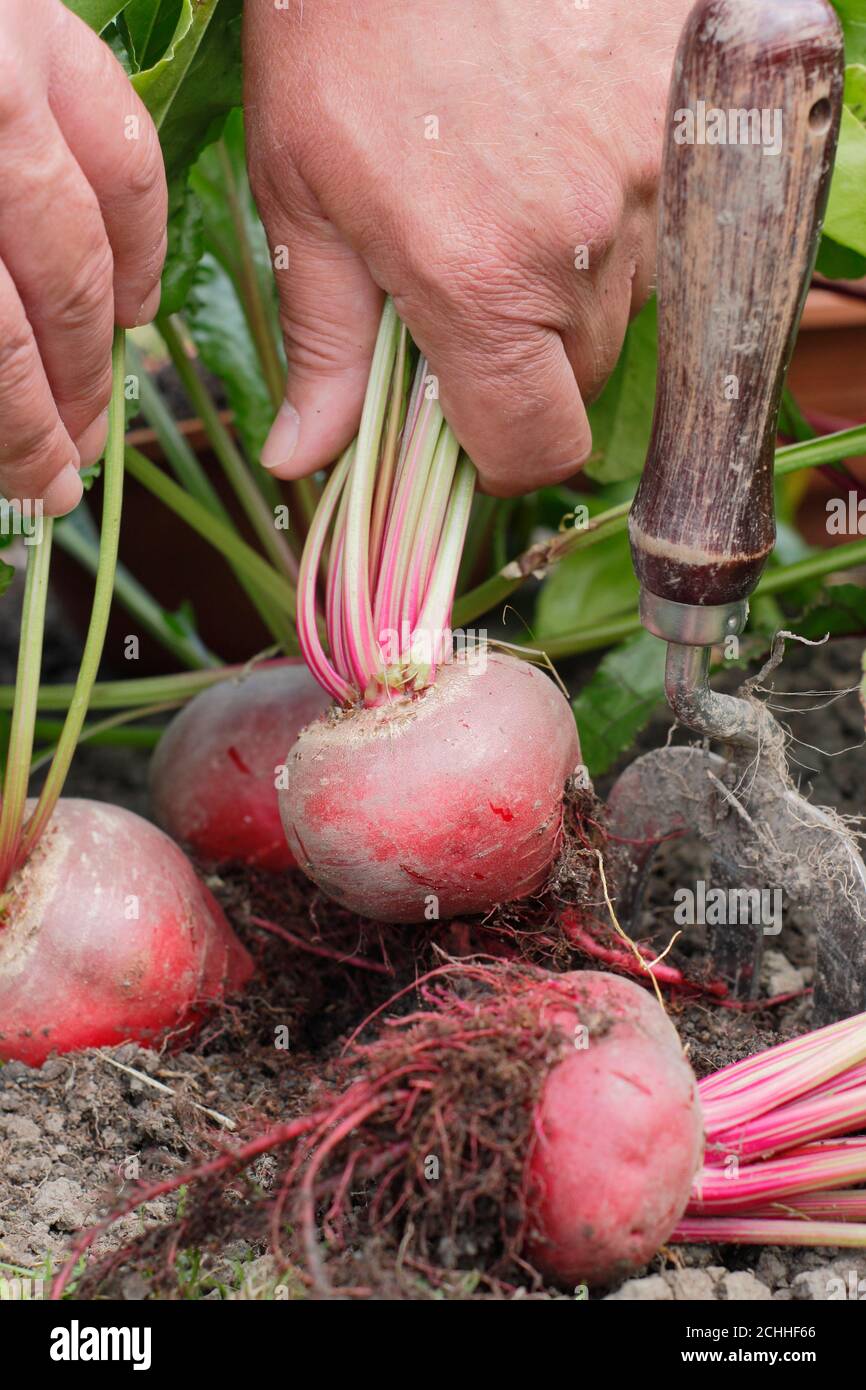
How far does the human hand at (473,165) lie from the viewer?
108 centimetres

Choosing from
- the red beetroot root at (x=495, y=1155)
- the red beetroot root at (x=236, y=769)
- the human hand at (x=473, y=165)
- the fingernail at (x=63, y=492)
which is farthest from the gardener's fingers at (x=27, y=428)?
the red beetroot root at (x=495, y=1155)

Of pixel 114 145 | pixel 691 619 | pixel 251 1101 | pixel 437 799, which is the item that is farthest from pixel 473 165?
pixel 251 1101

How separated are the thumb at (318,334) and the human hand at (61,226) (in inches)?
5.0

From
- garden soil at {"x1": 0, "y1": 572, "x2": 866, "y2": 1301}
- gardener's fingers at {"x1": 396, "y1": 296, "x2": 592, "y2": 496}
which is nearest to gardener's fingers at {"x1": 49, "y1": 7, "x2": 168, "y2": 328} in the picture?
gardener's fingers at {"x1": 396, "y1": 296, "x2": 592, "y2": 496}

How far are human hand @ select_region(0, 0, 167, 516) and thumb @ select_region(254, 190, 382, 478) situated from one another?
0.42ft

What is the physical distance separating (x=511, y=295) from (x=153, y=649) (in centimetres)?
122

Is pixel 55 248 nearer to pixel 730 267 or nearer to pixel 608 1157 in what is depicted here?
pixel 730 267

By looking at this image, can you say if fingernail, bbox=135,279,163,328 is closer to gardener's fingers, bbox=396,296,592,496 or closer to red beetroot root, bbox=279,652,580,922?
gardener's fingers, bbox=396,296,592,496

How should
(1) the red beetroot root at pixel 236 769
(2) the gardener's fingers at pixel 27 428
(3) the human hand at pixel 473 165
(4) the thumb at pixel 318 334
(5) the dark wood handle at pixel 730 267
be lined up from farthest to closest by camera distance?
1. (1) the red beetroot root at pixel 236 769
2. (4) the thumb at pixel 318 334
3. (3) the human hand at pixel 473 165
4. (2) the gardener's fingers at pixel 27 428
5. (5) the dark wood handle at pixel 730 267

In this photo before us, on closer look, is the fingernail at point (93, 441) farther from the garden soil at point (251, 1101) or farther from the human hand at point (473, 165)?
the garden soil at point (251, 1101)

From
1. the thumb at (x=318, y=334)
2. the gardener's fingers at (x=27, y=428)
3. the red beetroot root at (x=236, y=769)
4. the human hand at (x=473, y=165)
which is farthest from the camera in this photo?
the red beetroot root at (x=236, y=769)

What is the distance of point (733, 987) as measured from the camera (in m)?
1.24
